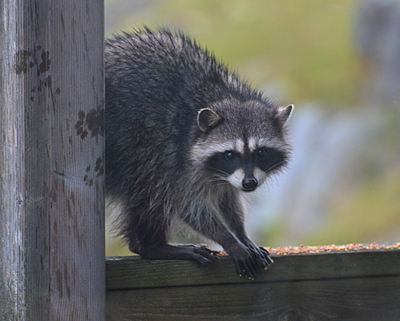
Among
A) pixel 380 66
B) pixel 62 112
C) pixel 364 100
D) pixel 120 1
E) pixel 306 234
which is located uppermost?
pixel 120 1

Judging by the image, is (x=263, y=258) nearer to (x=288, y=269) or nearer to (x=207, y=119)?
(x=288, y=269)

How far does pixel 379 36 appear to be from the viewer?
36.5 feet

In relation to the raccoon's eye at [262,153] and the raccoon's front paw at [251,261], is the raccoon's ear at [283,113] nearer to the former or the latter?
the raccoon's eye at [262,153]

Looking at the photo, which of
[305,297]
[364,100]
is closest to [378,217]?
[364,100]

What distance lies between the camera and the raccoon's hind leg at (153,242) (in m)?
2.25

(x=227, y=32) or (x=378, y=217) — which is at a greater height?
(x=227, y=32)

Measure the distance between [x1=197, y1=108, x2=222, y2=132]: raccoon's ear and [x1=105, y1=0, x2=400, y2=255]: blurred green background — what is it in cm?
546

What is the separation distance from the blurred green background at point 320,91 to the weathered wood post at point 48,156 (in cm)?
632

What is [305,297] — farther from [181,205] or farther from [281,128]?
[281,128]

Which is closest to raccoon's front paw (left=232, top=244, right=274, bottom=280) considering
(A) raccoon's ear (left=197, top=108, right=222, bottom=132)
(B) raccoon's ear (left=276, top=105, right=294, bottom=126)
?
(A) raccoon's ear (left=197, top=108, right=222, bottom=132)

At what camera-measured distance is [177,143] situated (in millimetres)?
2600

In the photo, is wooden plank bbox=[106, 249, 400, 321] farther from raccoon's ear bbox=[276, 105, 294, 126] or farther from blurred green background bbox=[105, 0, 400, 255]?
blurred green background bbox=[105, 0, 400, 255]

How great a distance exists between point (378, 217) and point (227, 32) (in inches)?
166

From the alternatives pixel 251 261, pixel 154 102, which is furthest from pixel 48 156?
pixel 154 102
